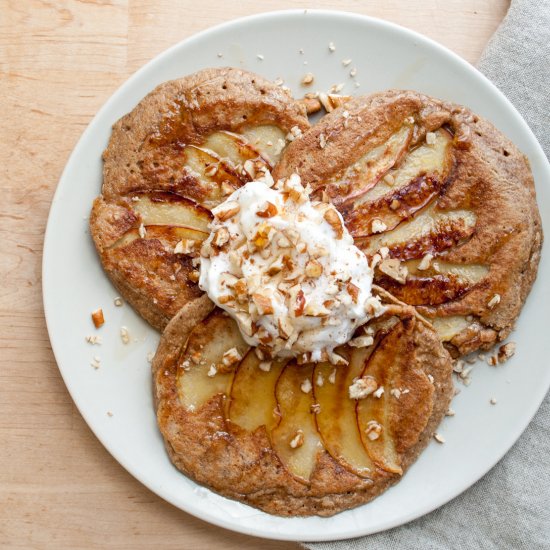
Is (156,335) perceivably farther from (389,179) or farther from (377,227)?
(389,179)

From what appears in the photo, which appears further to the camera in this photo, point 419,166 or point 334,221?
point 419,166

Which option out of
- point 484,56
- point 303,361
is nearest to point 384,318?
point 303,361

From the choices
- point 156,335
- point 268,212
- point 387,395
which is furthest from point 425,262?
point 156,335

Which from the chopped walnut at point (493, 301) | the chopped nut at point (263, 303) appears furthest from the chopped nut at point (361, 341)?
the chopped walnut at point (493, 301)

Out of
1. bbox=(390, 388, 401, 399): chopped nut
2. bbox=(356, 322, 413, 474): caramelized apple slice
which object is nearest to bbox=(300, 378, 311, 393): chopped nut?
bbox=(356, 322, 413, 474): caramelized apple slice

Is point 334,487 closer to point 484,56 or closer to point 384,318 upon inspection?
point 384,318

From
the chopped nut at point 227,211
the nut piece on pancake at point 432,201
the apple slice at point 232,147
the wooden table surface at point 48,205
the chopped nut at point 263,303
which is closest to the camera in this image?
the chopped nut at point 263,303

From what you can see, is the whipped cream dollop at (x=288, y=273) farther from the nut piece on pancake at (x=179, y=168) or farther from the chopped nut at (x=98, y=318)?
the chopped nut at (x=98, y=318)

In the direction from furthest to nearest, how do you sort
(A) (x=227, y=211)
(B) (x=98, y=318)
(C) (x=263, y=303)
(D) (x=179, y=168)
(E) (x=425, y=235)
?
(B) (x=98, y=318) < (D) (x=179, y=168) < (E) (x=425, y=235) < (A) (x=227, y=211) < (C) (x=263, y=303)
